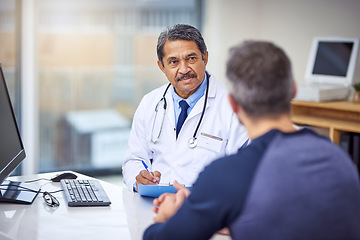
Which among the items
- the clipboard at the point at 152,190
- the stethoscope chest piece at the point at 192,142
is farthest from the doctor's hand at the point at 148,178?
the stethoscope chest piece at the point at 192,142

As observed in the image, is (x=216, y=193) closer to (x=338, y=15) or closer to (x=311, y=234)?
(x=311, y=234)

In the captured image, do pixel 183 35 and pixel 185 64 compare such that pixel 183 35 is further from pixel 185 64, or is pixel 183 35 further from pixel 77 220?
pixel 77 220

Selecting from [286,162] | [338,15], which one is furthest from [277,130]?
[338,15]

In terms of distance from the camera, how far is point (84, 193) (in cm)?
213

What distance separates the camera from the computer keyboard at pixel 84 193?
2.02 meters

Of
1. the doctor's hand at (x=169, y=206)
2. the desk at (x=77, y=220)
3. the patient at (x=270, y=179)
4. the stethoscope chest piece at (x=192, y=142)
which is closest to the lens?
the patient at (x=270, y=179)

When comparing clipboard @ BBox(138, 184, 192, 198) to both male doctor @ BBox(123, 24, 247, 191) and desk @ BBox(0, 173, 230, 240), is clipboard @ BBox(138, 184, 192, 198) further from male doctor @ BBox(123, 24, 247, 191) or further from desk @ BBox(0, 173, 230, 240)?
male doctor @ BBox(123, 24, 247, 191)

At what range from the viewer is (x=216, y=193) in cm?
112

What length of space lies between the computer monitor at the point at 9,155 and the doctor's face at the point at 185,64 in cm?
80

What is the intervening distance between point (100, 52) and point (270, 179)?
154 inches

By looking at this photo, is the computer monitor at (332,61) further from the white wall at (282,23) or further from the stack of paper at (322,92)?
the white wall at (282,23)

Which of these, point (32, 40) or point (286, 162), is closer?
point (286, 162)

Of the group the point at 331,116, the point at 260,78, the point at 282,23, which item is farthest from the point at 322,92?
the point at 260,78

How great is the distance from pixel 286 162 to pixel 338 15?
11.4 feet
